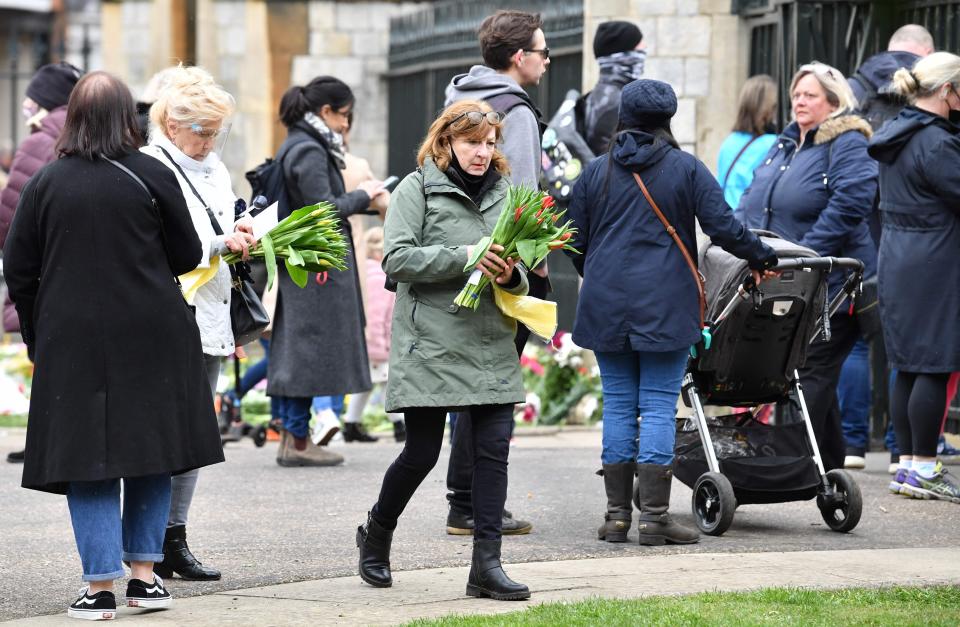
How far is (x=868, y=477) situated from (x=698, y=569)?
9.37ft

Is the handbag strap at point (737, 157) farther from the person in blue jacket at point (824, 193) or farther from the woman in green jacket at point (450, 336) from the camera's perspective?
the woman in green jacket at point (450, 336)

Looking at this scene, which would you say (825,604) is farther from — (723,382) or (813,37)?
(813,37)

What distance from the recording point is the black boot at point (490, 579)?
563 centimetres

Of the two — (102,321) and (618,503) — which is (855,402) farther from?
(102,321)

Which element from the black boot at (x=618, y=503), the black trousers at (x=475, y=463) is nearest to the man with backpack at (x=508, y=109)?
the black boot at (x=618, y=503)

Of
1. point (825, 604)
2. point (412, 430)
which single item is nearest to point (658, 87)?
point (412, 430)

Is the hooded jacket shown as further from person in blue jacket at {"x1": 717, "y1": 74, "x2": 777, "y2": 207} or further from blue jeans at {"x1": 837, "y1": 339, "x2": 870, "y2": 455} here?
blue jeans at {"x1": 837, "y1": 339, "x2": 870, "y2": 455}

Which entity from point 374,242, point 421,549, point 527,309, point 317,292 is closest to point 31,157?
point 317,292

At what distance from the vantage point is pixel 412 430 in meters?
5.86

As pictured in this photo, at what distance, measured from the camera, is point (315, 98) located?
8.97 meters

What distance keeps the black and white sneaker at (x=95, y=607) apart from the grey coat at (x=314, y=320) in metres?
3.56

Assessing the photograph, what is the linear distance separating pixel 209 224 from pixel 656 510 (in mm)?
2045

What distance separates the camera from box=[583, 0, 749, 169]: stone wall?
35.8 ft

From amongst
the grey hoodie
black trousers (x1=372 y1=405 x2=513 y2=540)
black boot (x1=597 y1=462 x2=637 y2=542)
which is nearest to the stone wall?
the grey hoodie
